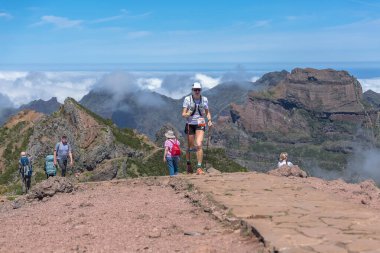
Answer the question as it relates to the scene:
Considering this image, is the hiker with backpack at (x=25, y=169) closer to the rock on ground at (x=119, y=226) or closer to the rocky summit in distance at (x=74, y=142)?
the rock on ground at (x=119, y=226)

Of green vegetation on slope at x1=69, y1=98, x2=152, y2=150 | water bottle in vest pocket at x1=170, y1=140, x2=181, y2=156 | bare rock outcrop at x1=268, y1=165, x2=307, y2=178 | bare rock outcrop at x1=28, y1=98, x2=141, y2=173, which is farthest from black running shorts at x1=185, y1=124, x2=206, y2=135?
green vegetation on slope at x1=69, y1=98, x2=152, y2=150

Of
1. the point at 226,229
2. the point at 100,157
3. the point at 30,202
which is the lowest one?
the point at 100,157

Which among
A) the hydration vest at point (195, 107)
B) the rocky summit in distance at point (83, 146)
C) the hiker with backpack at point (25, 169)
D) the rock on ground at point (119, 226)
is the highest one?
the hydration vest at point (195, 107)

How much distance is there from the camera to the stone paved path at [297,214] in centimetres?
778

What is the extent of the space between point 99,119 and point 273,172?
4271cm

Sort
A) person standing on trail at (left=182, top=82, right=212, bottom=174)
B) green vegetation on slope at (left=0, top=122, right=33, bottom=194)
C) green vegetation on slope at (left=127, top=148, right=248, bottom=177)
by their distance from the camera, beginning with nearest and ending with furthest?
person standing on trail at (left=182, top=82, right=212, bottom=174)
green vegetation on slope at (left=0, top=122, right=33, bottom=194)
green vegetation on slope at (left=127, top=148, right=248, bottom=177)

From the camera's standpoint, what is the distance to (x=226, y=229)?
941 centimetres

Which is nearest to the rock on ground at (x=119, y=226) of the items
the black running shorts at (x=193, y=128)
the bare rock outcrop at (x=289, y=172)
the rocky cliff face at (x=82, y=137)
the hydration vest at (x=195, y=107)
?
the black running shorts at (x=193, y=128)

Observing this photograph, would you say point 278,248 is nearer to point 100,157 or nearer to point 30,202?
point 30,202

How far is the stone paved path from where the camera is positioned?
7.78m

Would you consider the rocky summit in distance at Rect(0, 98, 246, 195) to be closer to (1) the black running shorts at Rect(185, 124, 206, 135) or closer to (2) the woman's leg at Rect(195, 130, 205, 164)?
(1) the black running shorts at Rect(185, 124, 206, 135)

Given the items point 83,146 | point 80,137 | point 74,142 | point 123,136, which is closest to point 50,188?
point 83,146

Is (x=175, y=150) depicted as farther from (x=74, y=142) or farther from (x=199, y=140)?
(x=74, y=142)

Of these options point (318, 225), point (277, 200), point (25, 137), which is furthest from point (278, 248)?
point (25, 137)
